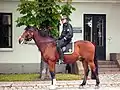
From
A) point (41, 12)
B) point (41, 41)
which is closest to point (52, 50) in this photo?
point (41, 41)

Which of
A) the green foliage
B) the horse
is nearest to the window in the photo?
the green foliage

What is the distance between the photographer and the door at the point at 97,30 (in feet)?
74.4

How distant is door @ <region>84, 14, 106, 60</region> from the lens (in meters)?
22.7

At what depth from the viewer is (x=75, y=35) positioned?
72.3ft

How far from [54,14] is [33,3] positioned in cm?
114

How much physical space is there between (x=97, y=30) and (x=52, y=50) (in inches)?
389

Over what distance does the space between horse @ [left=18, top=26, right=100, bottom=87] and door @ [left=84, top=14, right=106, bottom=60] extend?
8.71 meters

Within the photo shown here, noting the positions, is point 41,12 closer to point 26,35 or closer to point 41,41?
point 41,41

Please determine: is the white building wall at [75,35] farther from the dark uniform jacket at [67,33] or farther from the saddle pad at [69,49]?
the dark uniform jacket at [67,33]

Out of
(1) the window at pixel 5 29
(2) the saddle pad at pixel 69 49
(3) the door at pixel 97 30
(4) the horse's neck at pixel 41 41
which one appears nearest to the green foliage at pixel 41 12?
(4) the horse's neck at pixel 41 41

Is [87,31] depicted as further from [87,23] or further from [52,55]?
[52,55]

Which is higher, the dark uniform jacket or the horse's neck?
the dark uniform jacket

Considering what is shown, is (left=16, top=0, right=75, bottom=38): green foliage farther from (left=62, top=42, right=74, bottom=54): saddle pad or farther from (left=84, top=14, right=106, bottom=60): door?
(left=84, top=14, right=106, bottom=60): door

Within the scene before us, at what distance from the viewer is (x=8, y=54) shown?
2180 cm
